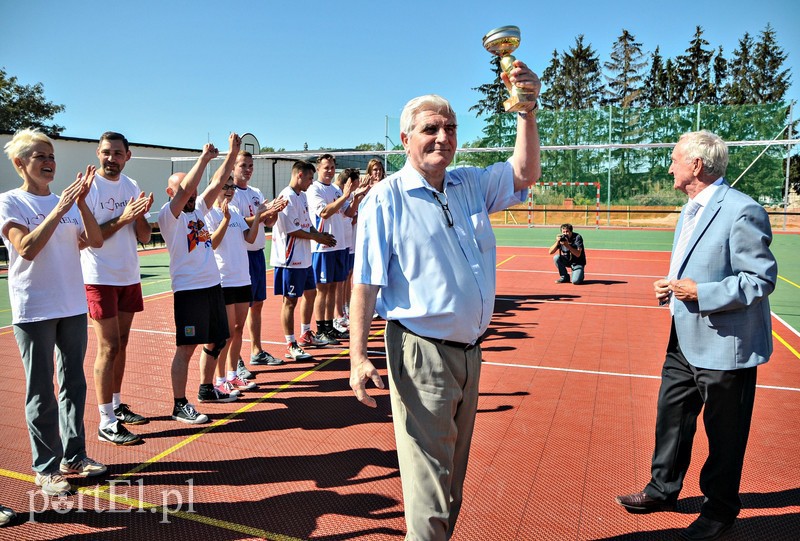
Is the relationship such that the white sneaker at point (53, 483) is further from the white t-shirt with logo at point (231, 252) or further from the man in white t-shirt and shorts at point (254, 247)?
the man in white t-shirt and shorts at point (254, 247)

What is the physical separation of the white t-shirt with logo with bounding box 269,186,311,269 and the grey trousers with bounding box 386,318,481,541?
4.41m

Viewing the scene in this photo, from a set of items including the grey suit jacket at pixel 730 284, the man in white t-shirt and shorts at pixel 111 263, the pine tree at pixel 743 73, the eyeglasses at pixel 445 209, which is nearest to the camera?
the eyeglasses at pixel 445 209

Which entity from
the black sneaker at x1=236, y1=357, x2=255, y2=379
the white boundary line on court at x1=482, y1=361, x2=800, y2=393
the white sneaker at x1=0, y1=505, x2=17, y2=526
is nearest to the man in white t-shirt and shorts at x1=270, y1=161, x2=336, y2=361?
the black sneaker at x1=236, y1=357, x2=255, y2=379

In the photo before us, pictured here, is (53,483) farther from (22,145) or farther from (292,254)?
(292,254)

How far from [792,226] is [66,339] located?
37.3 metres

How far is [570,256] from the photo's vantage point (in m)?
12.9

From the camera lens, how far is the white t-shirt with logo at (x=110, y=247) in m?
4.24

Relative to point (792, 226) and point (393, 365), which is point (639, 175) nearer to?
point (792, 226)

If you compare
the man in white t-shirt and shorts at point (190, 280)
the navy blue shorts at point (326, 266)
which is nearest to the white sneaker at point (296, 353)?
the navy blue shorts at point (326, 266)

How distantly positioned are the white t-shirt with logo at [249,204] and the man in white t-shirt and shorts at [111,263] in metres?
1.68

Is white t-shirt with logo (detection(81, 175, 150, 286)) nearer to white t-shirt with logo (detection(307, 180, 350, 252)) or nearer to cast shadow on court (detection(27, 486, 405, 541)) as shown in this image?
cast shadow on court (detection(27, 486, 405, 541))

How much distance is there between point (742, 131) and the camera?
92.6 feet

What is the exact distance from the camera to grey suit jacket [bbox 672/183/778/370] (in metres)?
2.91

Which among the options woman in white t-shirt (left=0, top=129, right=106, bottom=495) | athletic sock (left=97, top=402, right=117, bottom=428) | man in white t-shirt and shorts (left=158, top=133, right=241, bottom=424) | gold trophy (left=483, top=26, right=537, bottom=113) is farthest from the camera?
man in white t-shirt and shorts (left=158, top=133, right=241, bottom=424)
